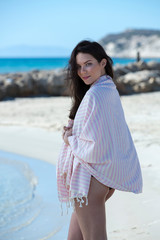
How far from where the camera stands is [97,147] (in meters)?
1.48

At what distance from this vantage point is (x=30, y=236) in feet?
Answer: 8.74

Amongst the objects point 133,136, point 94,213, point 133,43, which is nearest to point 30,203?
point 94,213

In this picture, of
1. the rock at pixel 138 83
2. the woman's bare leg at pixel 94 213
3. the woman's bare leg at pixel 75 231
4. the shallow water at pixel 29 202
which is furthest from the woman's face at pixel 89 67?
the rock at pixel 138 83

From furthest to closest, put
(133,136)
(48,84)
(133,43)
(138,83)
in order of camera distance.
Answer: (133,43), (138,83), (48,84), (133,136)

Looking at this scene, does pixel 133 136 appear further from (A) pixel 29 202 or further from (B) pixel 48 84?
(B) pixel 48 84

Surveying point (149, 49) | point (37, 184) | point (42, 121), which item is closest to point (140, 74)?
point (42, 121)

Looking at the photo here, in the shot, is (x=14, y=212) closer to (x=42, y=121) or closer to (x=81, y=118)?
(x=81, y=118)

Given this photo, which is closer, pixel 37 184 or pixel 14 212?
pixel 14 212

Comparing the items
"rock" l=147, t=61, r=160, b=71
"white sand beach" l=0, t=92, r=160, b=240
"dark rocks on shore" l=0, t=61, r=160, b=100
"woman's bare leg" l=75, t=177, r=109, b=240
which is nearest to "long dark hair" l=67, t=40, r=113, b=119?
"woman's bare leg" l=75, t=177, r=109, b=240

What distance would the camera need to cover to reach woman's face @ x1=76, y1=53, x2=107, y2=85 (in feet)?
5.38

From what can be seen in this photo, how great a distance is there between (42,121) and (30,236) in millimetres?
4509

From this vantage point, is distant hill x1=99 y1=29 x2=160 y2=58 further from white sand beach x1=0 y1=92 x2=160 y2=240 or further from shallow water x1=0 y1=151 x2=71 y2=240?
shallow water x1=0 y1=151 x2=71 y2=240

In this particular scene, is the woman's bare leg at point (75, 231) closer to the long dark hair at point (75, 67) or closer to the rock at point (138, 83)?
the long dark hair at point (75, 67)

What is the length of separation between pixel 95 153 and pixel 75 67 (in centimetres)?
48
